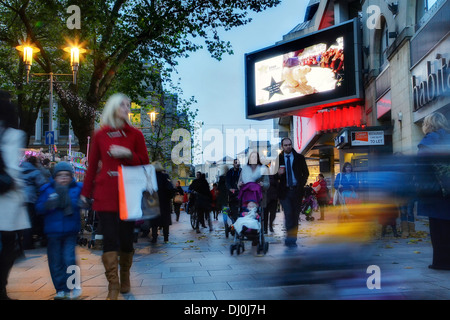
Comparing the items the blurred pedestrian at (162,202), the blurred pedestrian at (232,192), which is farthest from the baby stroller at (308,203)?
the blurred pedestrian at (162,202)

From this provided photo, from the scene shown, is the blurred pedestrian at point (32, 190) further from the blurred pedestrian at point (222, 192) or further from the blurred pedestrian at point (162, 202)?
the blurred pedestrian at point (222, 192)

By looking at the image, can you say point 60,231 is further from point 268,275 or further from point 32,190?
point 268,275

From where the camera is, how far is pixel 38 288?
16.6 feet

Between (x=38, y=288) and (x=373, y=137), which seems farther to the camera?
(x=373, y=137)

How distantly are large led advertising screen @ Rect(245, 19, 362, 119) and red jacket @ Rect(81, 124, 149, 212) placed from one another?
20455 millimetres

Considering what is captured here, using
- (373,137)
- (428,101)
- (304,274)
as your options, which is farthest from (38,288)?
(373,137)

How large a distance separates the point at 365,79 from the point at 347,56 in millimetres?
1592

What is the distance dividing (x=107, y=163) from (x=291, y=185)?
4.70 m

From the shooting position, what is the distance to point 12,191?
149 inches

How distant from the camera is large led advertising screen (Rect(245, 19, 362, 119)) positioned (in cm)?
2352

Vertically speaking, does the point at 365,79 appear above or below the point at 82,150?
above

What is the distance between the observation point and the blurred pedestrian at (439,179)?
496 centimetres

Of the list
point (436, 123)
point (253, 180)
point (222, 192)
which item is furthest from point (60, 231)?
point (222, 192)
